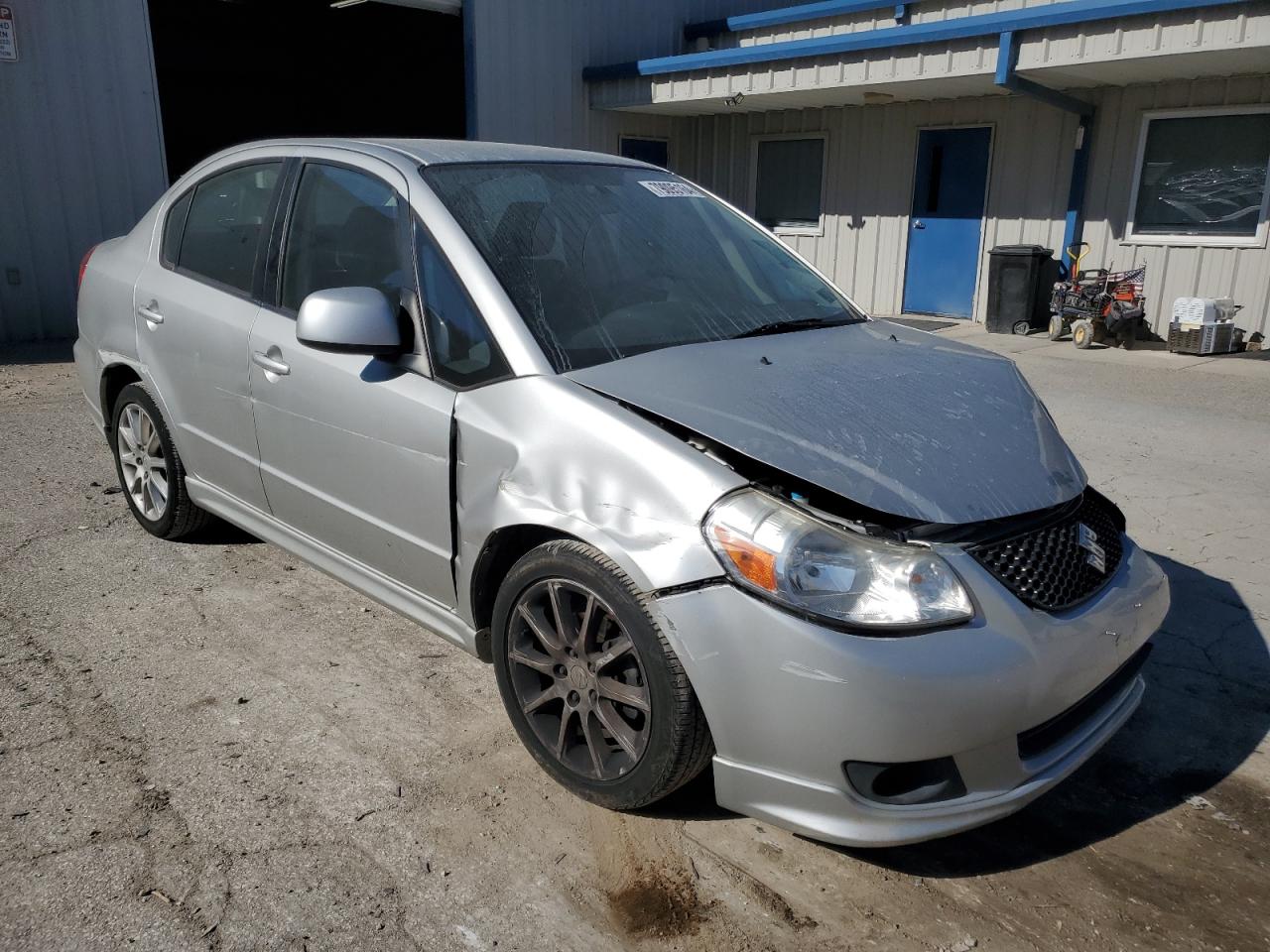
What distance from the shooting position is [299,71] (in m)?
20.1

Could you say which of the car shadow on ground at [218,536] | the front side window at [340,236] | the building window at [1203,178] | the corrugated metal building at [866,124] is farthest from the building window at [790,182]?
the front side window at [340,236]

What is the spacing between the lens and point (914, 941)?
2.26 metres

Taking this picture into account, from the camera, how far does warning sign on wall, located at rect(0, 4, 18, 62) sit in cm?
958

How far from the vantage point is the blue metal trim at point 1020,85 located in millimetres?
10109

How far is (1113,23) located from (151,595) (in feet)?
32.0

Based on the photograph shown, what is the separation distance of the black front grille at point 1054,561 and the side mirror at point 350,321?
171 centimetres

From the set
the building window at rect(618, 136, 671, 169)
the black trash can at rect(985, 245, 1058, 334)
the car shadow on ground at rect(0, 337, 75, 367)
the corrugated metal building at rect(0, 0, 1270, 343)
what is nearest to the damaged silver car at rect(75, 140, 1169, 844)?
the car shadow on ground at rect(0, 337, 75, 367)

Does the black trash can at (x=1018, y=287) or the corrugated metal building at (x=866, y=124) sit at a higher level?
the corrugated metal building at (x=866, y=124)

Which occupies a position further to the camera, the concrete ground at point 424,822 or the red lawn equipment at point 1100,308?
the red lawn equipment at point 1100,308

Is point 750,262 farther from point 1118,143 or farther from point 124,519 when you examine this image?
point 1118,143

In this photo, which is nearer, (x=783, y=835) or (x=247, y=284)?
(x=783, y=835)

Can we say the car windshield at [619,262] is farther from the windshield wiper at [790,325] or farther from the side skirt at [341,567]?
the side skirt at [341,567]

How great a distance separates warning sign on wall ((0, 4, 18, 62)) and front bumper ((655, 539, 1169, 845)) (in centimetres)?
1055

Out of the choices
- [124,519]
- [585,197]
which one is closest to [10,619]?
[124,519]
